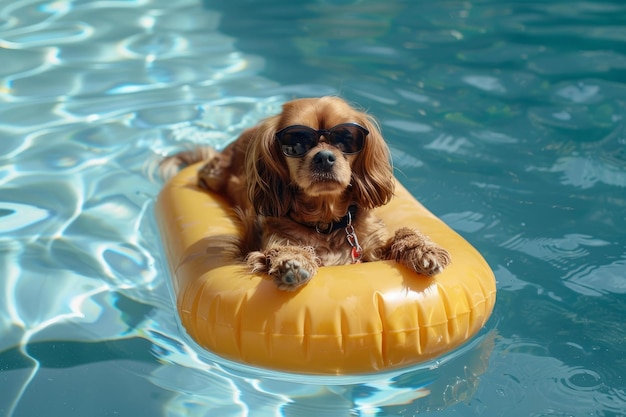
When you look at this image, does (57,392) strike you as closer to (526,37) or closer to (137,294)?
(137,294)

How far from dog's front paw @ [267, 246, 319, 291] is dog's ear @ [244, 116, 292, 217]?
0.46m

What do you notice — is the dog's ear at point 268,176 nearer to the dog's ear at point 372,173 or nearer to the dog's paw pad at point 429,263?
the dog's ear at point 372,173

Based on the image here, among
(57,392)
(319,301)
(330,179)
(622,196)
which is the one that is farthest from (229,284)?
(622,196)

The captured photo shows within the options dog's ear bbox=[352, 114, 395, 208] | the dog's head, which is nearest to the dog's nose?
the dog's head

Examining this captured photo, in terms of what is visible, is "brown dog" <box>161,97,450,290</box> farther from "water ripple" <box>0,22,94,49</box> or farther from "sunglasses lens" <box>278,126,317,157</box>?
"water ripple" <box>0,22,94,49</box>

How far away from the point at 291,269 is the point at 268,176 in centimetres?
75

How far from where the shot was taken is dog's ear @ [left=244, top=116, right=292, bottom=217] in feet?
14.0

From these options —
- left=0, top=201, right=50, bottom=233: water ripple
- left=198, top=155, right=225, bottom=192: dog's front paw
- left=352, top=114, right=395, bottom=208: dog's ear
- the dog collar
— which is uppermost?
left=352, top=114, right=395, bottom=208: dog's ear

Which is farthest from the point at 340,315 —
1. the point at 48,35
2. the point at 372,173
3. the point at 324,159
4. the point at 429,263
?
the point at 48,35

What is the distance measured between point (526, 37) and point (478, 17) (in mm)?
881

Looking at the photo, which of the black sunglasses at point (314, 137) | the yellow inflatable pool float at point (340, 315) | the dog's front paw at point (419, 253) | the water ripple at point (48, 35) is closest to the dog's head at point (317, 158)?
the black sunglasses at point (314, 137)

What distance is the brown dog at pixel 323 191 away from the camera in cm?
401

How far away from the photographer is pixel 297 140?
4.09m

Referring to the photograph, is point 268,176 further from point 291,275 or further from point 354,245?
point 291,275
